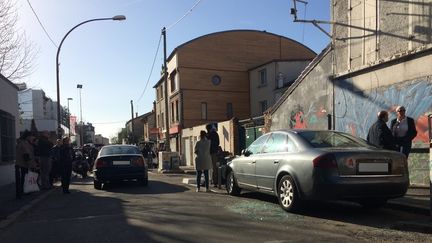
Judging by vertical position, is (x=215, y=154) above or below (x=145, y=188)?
above

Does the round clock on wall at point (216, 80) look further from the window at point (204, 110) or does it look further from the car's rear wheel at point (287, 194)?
the car's rear wheel at point (287, 194)

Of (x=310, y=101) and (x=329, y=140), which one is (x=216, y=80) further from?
(x=329, y=140)

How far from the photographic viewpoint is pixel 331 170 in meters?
7.41

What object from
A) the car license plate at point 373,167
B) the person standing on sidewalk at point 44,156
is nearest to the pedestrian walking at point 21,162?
the person standing on sidewalk at point 44,156

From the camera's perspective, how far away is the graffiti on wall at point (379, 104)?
10.5m

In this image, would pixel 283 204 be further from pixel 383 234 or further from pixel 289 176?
pixel 383 234

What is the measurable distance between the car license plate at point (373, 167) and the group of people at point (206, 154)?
551 cm

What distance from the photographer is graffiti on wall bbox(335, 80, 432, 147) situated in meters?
10.5

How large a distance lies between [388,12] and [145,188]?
26.7 feet

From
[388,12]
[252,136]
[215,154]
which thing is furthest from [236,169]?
[252,136]

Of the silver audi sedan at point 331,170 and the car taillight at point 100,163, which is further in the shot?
the car taillight at point 100,163

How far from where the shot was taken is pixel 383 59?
11.8 meters

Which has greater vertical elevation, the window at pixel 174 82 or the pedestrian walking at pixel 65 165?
the window at pixel 174 82

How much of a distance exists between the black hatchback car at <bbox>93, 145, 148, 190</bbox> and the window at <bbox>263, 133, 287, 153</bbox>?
19.5ft
